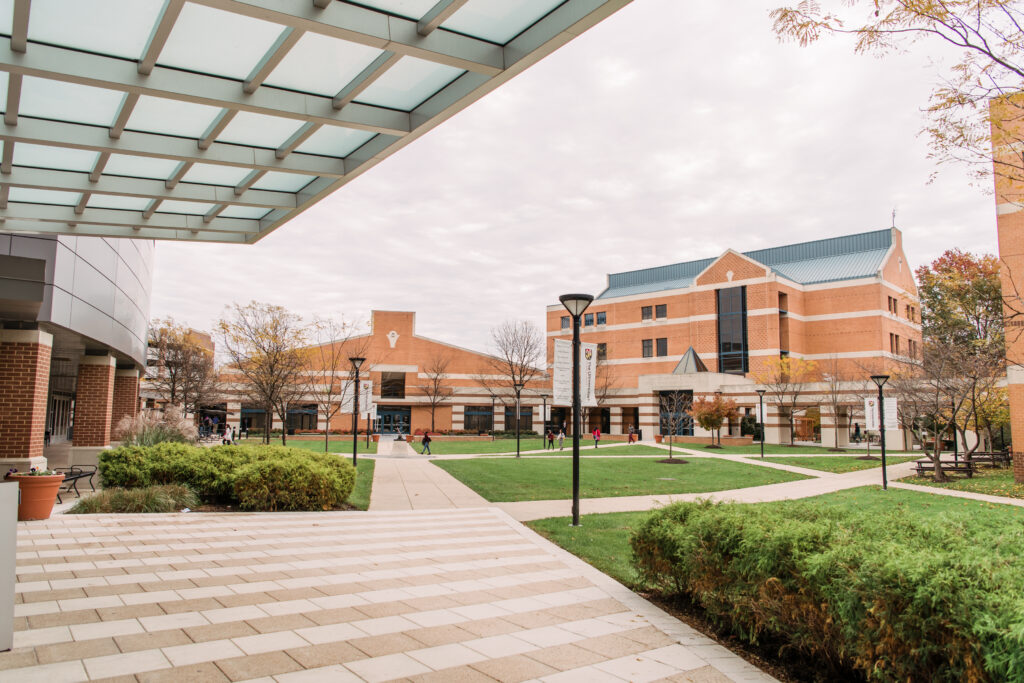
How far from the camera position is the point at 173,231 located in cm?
1070

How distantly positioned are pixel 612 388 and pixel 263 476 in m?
49.1

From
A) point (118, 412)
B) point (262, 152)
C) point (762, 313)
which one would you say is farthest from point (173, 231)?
point (762, 313)

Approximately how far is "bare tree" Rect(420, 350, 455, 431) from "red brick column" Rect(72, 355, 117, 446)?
40621 mm

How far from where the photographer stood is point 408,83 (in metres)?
6.43

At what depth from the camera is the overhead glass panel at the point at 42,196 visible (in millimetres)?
8877

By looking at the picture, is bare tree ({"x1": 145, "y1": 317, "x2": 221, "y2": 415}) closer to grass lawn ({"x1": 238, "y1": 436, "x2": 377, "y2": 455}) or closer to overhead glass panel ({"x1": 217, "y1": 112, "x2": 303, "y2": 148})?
grass lawn ({"x1": 238, "y1": 436, "x2": 377, "y2": 455})

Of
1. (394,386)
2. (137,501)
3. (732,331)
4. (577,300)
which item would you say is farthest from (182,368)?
(577,300)

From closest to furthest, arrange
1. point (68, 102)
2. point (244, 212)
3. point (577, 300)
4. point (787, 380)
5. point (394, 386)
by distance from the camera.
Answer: point (68, 102)
point (244, 212)
point (577, 300)
point (787, 380)
point (394, 386)

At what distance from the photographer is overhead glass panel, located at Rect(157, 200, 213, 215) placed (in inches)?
373

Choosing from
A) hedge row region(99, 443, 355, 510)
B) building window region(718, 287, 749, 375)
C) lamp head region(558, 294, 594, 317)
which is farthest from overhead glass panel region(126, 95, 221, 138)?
building window region(718, 287, 749, 375)

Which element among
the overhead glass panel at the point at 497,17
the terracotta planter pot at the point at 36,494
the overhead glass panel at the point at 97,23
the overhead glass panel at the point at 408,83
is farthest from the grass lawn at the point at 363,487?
the overhead glass panel at the point at 497,17

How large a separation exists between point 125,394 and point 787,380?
38411mm

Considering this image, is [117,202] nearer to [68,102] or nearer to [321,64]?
[68,102]

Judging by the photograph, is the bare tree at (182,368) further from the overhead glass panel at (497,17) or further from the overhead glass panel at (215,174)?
the overhead glass panel at (497,17)
